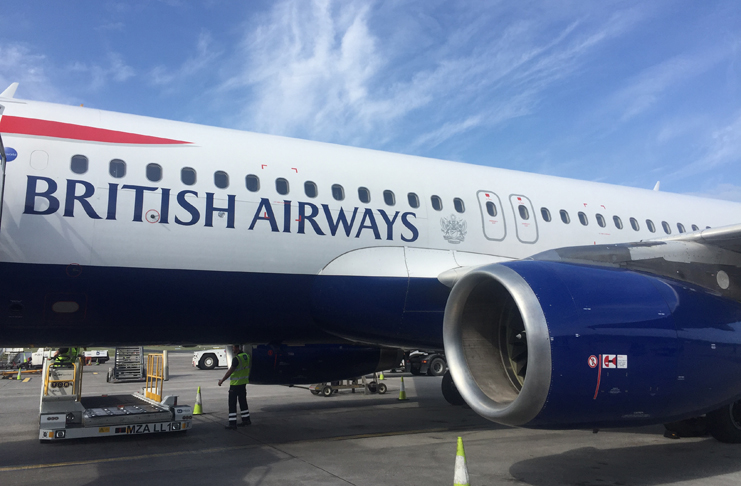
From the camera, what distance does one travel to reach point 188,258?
Answer: 7570 mm

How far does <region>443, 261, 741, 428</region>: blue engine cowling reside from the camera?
18.4ft

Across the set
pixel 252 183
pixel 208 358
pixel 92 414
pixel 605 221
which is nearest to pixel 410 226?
pixel 252 183

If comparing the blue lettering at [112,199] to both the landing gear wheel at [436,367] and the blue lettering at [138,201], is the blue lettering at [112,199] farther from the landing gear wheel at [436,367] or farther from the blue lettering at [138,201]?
the landing gear wheel at [436,367]

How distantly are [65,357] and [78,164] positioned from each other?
21.4 feet

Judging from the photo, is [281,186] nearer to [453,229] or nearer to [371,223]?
[371,223]


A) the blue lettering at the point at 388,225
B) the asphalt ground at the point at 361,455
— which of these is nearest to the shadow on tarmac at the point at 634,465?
the asphalt ground at the point at 361,455

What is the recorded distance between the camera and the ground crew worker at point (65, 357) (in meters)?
11.8

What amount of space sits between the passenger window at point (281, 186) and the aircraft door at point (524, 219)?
419 cm

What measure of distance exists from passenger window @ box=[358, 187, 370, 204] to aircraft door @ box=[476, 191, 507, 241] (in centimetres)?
215

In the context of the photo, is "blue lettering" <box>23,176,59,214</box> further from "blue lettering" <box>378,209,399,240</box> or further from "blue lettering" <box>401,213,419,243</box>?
"blue lettering" <box>401,213,419,243</box>

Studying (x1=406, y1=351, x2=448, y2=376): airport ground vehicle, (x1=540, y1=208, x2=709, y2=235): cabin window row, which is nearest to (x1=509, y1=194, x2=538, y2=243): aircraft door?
(x1=540, y1=208, x2=709, y2=235): cabin window row

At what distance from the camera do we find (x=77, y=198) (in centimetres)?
704

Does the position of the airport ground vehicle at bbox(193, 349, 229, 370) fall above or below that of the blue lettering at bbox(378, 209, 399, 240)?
below

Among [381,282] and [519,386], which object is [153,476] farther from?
[519,386]
